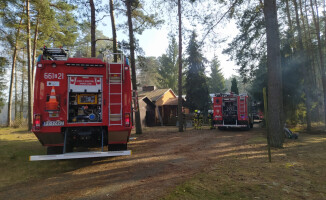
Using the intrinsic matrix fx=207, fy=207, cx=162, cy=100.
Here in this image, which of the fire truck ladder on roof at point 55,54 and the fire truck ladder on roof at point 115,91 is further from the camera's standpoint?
the fire truck ladder on roof at point 55,54

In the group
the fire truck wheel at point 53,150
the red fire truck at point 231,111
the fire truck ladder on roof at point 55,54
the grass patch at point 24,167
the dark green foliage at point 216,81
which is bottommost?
the grass patch at point 24,167

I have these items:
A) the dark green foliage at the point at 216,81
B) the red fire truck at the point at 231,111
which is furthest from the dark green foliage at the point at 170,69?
the red fire truck at the point at 231,111

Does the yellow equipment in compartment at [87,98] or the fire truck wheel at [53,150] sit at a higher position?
the yellow equipment in compartment at [87,98]

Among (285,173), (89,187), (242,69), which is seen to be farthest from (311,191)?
(242,69)

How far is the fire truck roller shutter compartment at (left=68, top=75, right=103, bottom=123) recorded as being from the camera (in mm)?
5906

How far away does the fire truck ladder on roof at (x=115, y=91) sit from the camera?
19.3ft

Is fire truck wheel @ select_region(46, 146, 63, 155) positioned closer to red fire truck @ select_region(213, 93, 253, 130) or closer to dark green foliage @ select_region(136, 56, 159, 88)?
red fire truck @ select_region(213, 93, 253, 130)

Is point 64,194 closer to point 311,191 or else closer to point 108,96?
point 108,96

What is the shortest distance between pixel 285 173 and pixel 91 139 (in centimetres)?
535

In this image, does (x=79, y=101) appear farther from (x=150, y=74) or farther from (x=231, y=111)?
(x=150, y=74)

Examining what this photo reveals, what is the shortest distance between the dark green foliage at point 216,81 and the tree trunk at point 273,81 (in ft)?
132

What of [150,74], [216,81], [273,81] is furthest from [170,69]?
[273,81]

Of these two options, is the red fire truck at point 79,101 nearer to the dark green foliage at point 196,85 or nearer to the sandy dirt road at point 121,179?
the sandy dirt road at point 121,179

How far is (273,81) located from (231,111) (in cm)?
744
